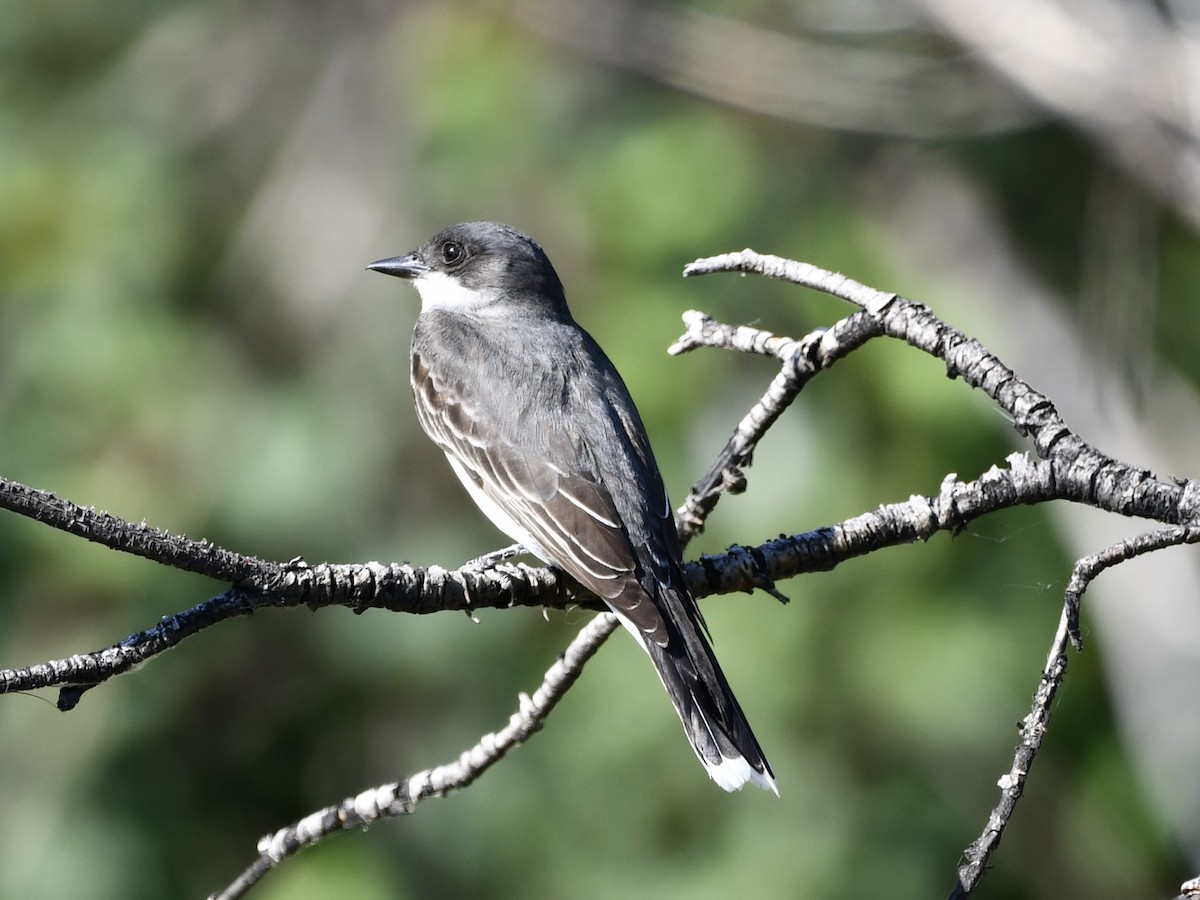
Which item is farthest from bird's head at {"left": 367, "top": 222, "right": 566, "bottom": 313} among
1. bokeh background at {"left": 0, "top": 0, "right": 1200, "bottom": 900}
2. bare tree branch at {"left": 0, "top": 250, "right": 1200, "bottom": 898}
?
bare tree branch at {"left": 0, "top": 250, "right": 1200, "bottom": 898}

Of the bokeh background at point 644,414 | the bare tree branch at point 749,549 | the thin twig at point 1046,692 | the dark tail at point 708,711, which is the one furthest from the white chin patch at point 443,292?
the thin twig at point 1046,692

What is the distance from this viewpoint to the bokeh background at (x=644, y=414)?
4.57m

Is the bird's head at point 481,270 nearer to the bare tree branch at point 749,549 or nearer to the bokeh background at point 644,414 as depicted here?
the bokeh background at point 644,414

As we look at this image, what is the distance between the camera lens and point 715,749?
10.8 ft

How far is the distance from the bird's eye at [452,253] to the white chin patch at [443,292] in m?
0.06

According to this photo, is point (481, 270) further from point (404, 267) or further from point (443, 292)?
point (404, 267)

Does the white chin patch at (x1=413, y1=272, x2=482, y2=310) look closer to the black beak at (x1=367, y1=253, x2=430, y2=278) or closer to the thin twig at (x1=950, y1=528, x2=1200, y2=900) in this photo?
the black beak at (x1=367, y1=253, x2=430, y2=278)

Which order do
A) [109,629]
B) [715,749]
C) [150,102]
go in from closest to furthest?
[715,749] < [109,629] < [150,102]

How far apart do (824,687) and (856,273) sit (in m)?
1.55

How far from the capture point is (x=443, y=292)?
197 inches

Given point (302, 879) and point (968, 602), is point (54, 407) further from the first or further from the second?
point (968, 602)

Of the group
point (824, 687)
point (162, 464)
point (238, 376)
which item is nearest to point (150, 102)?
point (238, 376)

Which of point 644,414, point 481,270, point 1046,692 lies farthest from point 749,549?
point 481,270

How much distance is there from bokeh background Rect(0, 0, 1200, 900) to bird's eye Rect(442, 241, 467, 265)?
0.50 metres
